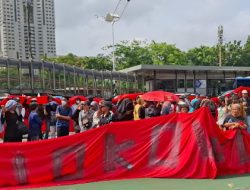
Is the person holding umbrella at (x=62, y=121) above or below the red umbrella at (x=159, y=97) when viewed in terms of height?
below

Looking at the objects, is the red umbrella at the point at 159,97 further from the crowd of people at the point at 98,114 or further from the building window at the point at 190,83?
the building window at the point at 190,83

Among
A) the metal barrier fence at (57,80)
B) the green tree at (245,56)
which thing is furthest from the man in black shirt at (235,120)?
the green tree at (245,56)

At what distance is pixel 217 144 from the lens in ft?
30.8

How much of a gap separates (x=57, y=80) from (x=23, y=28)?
52.2 metres

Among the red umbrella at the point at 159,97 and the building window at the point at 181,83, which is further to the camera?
the building window at the point at 181,83

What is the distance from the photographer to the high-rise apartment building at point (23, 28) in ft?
276

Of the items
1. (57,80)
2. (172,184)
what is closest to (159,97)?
(172,184)

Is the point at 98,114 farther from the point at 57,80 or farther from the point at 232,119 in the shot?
the point at 57,80

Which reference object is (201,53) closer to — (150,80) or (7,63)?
(150,80)

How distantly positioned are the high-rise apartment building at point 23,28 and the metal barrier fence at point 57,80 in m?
32.9

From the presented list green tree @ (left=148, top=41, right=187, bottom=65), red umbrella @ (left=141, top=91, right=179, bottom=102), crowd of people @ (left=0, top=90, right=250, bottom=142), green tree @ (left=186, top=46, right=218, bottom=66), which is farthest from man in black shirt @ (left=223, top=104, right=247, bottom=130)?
green tree @ (left=186, top=46, right=218, bottom=66)

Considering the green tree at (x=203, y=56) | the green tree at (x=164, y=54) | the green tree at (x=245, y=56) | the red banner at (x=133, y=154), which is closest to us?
the red banner at (x=133, y=154)

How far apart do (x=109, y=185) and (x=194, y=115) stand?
2.21 m

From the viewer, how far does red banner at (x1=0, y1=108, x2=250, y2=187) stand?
8750mm
